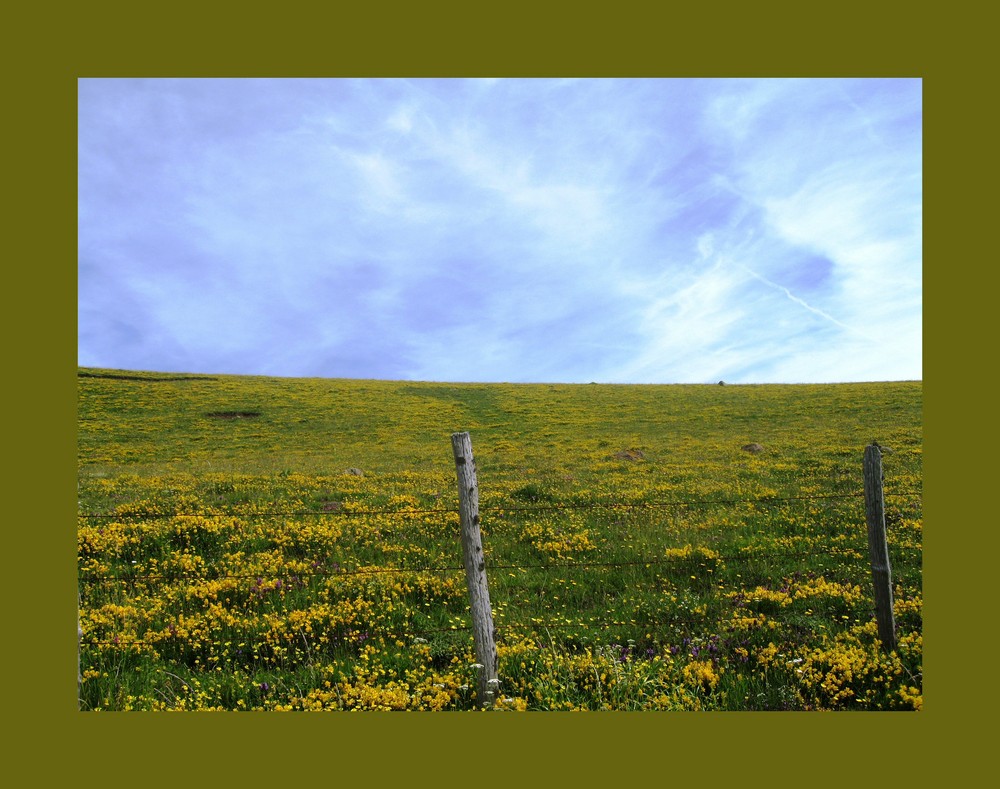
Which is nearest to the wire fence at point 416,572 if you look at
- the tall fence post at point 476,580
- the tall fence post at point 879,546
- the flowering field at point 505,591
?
the flowering field at point 505,591

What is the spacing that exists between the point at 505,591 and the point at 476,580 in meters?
3.10

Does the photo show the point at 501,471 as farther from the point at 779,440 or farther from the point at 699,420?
the point at 699,420

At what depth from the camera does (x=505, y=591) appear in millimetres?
8469

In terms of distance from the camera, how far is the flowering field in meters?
5.73

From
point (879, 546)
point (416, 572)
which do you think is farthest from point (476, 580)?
point (879, 546)

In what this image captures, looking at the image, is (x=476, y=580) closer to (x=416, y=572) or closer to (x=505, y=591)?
(x=505, y=591)

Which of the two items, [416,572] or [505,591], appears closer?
[505,591]

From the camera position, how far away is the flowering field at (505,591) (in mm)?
5734

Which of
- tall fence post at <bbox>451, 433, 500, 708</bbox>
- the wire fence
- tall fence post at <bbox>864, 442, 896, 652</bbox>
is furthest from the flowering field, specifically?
tall fence post at <bbox>451, 433, 500, 708</bbox>

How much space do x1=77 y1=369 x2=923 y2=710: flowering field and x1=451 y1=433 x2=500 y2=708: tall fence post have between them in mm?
307

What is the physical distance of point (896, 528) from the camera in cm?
1104

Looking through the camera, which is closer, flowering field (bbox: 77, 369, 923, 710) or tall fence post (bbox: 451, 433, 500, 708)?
tall fence post (bbox: 451, 433, 500, 708)

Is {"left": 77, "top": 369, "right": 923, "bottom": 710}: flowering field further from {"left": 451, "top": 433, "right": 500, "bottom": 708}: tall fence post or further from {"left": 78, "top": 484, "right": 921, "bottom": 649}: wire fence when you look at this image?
{"left": 451, "top": 433, "right": 500, "bottom": 708}: tall fence post

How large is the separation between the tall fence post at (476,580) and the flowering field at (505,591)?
0.31 m
